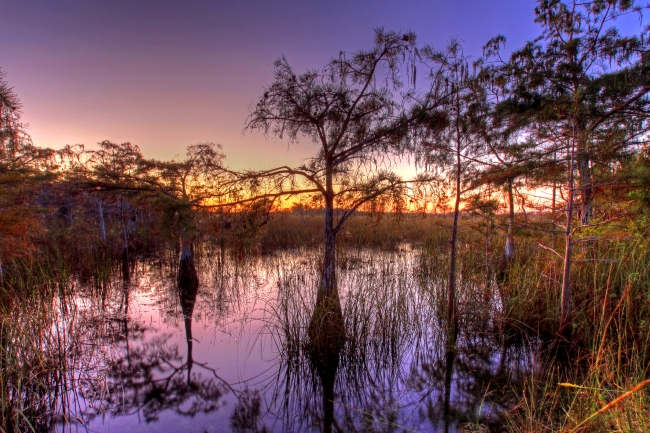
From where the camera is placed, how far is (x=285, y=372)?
Answer: 523cm

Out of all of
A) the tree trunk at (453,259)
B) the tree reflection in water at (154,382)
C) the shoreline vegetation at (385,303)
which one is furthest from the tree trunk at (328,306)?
the tree trunk at (453,259)

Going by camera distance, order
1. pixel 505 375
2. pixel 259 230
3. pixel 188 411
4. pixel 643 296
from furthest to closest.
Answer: pixel 259 230 → pixel 643 296 → pixel 505 375 → pixel 188 411

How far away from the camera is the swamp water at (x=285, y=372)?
4.09 meters

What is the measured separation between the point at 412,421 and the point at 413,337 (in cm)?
234

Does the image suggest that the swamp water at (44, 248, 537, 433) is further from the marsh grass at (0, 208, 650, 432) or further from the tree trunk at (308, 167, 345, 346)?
the tree trunk at (308, 167, 345, 346)

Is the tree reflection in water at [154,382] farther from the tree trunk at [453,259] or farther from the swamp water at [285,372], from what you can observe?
the tree trunk at [453,259]

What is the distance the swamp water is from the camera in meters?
4.09

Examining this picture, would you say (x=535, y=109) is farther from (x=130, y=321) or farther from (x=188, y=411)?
(x=130, y=321)

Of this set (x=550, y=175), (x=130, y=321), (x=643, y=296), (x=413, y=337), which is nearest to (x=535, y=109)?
(x=550, y=175)

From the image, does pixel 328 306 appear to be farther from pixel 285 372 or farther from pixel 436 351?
pixel 436 351

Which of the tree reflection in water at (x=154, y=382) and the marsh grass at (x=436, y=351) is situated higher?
the marsh grass at (x=436, y=351)

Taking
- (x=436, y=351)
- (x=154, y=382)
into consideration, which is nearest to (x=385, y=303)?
(x=436, y=351)

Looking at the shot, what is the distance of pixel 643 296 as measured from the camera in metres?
5.31

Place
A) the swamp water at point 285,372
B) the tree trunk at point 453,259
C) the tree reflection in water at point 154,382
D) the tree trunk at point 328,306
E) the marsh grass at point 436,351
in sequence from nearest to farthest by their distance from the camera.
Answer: the marsh grass at point 436,351
the swamp water at point 285,372
the tree reflection in water at point 154,382
the tree trunk at point 328,306
the tree trunk at point 453,259
